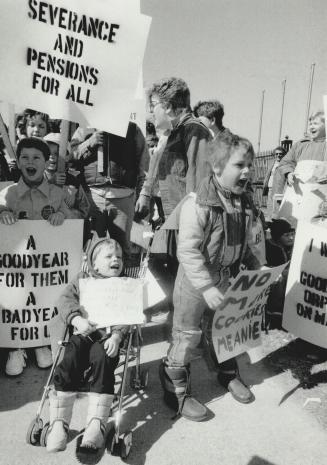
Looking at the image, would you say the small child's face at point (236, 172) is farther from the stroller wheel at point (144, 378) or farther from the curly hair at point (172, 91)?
the stroller wheel at point (144, 378)

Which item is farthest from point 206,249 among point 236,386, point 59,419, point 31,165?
point 31,165

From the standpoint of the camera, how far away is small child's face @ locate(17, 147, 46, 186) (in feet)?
10.6

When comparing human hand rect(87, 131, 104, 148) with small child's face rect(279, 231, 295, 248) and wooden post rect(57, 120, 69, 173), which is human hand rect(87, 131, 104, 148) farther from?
small child's face rect(279, 231, 295, 248)

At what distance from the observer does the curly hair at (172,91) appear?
338 centimetres

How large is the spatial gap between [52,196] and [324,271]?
2235 mm

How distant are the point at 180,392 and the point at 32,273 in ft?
A: 4.60

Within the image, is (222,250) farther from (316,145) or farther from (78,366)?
(316,145)

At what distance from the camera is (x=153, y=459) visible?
2342 mm

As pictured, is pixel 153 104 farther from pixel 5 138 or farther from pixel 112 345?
pixel 112 345

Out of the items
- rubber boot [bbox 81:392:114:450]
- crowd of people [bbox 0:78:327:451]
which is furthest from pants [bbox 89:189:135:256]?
rubber boot [bbox 81:392:114:450]

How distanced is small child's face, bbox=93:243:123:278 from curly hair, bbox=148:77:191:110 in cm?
136

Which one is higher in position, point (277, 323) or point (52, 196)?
point (52, 196)

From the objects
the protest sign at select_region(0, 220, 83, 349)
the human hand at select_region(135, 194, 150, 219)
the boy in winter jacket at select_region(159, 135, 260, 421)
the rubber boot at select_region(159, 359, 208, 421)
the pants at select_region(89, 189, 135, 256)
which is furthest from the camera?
the pants at select_region(89, 189, 135, 256)

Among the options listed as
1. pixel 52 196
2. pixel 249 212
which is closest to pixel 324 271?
pixel 249 212
